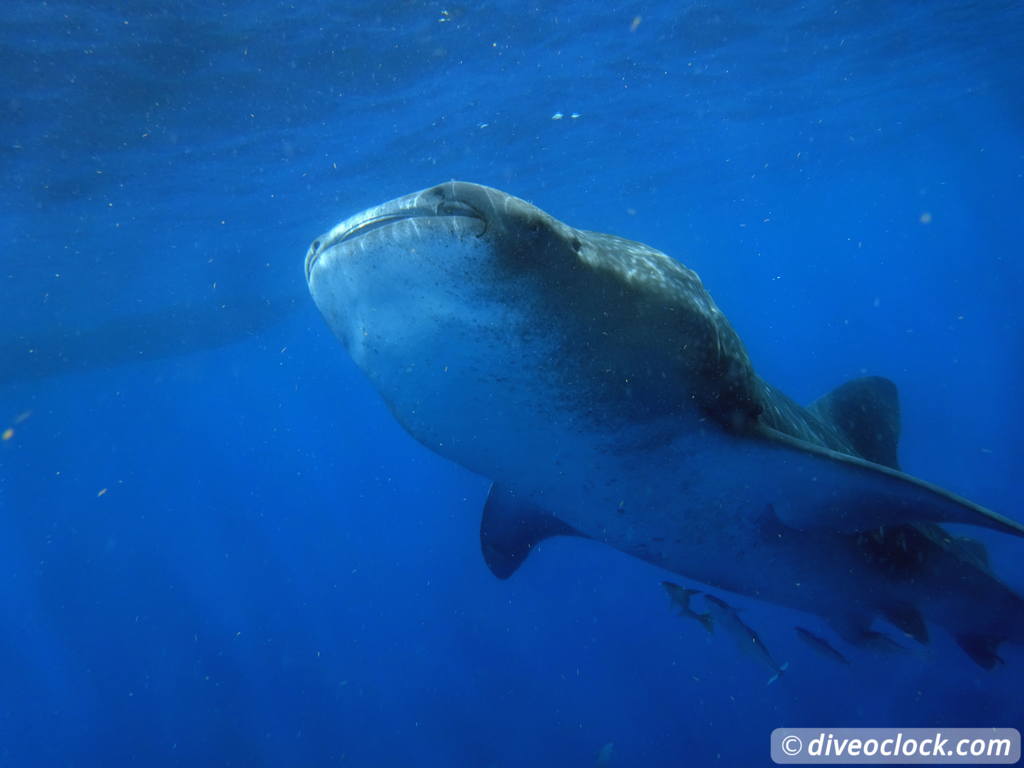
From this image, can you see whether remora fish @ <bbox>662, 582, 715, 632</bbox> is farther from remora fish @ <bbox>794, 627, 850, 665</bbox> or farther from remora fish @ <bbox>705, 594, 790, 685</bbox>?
remora fish @ <bbox>794, 627, 850, 665</bbox>

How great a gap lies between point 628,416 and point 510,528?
2.88 metres

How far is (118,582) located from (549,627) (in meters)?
38.9

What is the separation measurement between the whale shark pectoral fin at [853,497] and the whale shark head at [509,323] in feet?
1.52

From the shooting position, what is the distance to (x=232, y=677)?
2588 centimetres

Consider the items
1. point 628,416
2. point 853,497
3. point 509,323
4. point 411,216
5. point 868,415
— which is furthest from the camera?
point 868,415

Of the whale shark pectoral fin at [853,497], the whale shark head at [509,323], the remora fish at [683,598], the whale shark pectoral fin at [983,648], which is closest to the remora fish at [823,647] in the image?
the remora fish at [683,598]

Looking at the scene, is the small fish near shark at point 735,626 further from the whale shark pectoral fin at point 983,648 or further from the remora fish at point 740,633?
the whale shark pectoral fin at point 983,648

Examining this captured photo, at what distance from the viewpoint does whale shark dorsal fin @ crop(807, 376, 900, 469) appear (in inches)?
225

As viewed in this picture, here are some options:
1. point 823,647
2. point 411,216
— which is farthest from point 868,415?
point 411,216

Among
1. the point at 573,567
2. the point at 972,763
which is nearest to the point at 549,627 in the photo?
the point at 573,567

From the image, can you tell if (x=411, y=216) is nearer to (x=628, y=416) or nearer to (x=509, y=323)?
(x=509, y=323)

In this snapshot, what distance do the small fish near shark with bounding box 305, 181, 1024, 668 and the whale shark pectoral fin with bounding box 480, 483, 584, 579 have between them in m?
0.06

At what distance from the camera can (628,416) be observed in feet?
10.7

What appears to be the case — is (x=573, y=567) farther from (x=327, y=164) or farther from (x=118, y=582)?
(x=118, y=582)
